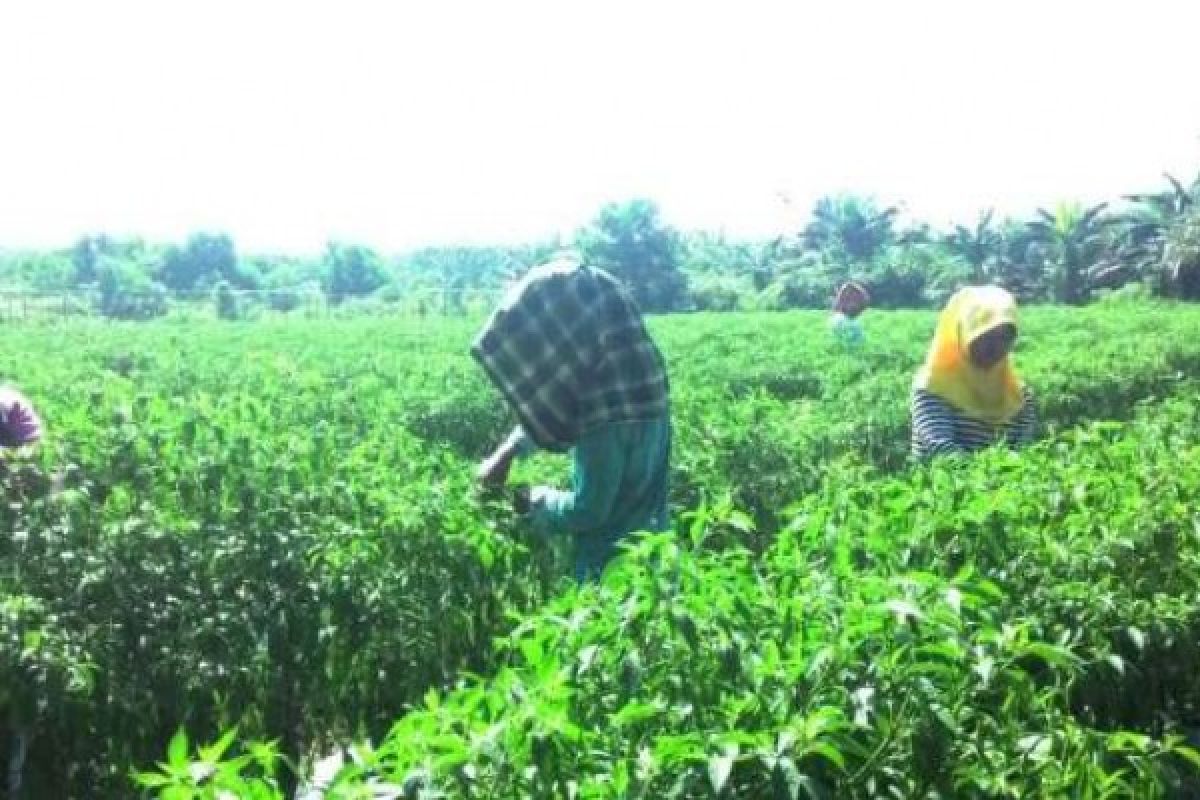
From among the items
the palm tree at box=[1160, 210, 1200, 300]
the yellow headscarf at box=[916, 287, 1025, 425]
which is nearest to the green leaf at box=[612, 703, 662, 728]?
the yellow headscarf at box=[916, 287, 1025, 425]

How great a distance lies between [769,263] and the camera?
4425 centimetres

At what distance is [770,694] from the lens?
1856 millimetres

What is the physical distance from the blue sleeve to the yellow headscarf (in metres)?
1.85

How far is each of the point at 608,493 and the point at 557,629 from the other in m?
1.03

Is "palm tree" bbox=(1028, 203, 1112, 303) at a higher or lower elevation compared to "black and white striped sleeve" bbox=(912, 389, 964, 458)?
lower

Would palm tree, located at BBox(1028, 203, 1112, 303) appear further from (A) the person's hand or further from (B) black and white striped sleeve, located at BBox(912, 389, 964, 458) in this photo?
(A) the person's hand

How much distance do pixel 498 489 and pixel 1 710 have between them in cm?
142

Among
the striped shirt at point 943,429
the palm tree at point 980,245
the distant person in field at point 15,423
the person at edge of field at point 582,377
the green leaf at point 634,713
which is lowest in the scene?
the palm tree at point 980,245

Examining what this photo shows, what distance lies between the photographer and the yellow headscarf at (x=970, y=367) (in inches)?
174

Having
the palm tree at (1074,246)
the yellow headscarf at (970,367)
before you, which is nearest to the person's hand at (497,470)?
the yellow headscarf at (970,367)

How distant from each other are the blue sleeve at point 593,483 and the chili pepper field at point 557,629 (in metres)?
0.22

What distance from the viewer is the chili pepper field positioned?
5.82 ft

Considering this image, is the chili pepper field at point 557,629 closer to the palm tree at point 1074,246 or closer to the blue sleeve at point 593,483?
the blue sleeve at point 593,483

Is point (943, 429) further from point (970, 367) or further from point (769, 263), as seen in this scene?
point (769, 263)
